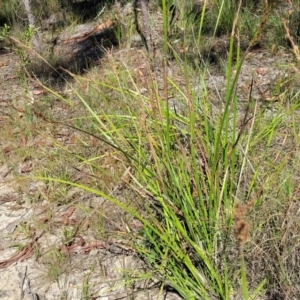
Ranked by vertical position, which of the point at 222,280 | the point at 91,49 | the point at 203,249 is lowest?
the point at 91,49

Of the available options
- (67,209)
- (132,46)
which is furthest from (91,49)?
(67,209)

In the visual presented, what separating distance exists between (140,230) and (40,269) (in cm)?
54

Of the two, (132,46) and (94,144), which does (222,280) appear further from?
(132,46)

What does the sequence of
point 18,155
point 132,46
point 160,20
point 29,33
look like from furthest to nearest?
point 160,20 → point 132,46 → point 29,33 → point 18,155

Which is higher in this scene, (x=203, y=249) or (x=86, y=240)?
(x=203, y=249)

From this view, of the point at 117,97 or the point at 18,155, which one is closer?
the point at 18,155

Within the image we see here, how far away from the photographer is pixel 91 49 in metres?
4.91

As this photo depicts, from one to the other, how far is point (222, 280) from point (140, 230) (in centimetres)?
54

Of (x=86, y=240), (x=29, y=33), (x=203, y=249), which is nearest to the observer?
(x=203, y=249)

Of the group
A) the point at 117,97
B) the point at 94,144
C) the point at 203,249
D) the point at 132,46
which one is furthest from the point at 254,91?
the point at 203,249

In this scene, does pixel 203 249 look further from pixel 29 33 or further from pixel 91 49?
pixel 91 49

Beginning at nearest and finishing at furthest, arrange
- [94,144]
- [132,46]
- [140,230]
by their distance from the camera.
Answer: [140,230]
[94,144]
[132,46]

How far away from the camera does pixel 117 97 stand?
362 cm

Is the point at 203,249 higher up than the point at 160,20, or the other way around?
the point at 203,249
